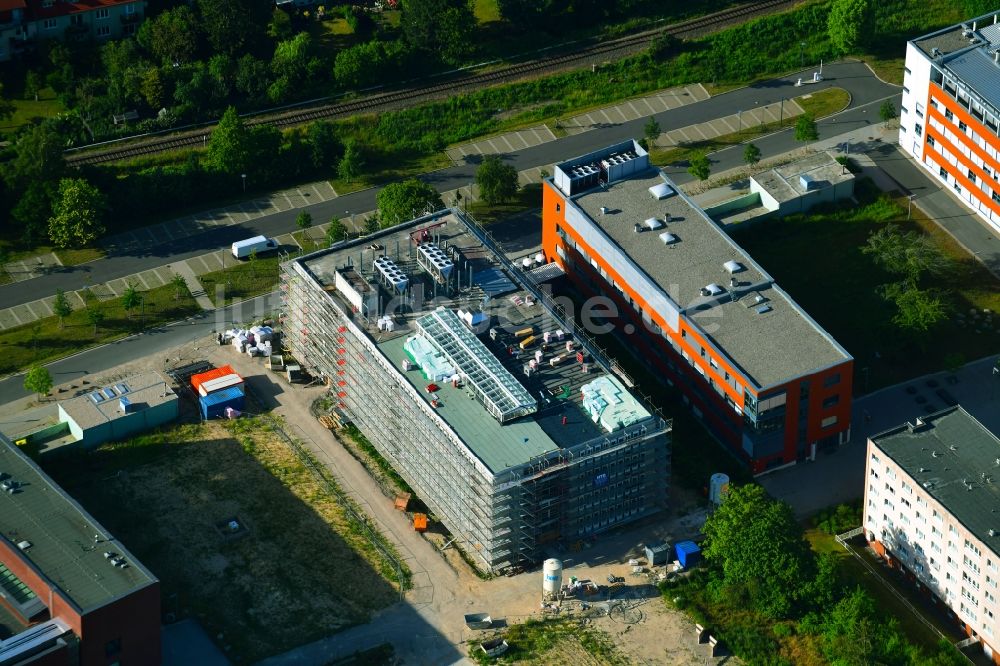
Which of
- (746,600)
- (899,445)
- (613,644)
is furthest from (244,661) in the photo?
(899,445)

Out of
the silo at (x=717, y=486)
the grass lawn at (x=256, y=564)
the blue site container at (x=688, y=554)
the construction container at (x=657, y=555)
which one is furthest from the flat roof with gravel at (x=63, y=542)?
the silo at (x=717, y=486)

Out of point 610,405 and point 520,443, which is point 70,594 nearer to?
point 520,443

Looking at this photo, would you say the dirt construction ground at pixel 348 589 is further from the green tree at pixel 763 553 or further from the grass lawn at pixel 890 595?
the grass lawn at pixel 890 595

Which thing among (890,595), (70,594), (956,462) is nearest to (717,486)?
(890,595)

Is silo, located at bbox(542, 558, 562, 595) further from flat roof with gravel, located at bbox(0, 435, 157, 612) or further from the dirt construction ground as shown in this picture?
flat roof with gravel, located at bbox(0, 435, 157, 612)

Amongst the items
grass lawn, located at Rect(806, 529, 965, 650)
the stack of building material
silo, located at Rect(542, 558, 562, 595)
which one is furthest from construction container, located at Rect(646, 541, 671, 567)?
grass lawn, located at Rect(806, 529, 965, 650)

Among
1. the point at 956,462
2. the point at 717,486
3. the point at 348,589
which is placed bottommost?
the point at 348,589
